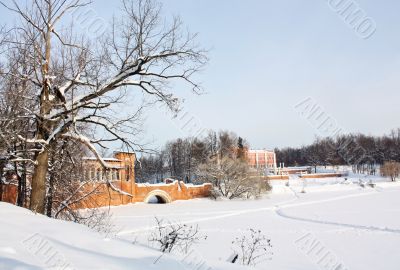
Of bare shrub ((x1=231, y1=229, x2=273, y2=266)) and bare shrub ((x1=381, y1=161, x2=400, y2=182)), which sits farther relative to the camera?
bare shrub ((x1=381, y1=161, x2=400, y2=182))

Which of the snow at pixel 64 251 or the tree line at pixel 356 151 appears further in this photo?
the tree line at pixel 356 151

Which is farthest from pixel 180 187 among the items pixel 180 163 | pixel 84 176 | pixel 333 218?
pixel 84 176

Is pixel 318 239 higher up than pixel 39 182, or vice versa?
pixel 39 182

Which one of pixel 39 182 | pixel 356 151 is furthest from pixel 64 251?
pixel 356 151

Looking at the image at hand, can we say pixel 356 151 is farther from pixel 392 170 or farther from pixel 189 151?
pixel 189 151

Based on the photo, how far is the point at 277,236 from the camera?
19281mm

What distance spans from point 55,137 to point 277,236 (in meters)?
13.4

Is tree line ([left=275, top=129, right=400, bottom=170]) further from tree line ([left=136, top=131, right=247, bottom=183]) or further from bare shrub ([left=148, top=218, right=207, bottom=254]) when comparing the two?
bare shrub ([left=148, top=218, right=207, bottom=254])

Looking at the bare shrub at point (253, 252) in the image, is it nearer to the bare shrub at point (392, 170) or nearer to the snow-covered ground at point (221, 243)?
the snow-covered ground at point (221, 243)

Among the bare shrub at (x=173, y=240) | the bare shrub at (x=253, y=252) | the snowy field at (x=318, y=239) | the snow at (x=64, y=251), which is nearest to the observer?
the snow at (x=64, y=251)

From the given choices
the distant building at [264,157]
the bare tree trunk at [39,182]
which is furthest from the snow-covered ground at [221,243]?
the distant building at [264,157]

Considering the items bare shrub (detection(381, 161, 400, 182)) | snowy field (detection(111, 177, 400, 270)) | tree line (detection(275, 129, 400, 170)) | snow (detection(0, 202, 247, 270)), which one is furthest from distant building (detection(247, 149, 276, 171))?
snow (detection(0, 202, 247, 270))

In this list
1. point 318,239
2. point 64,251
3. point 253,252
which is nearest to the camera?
point 64,251

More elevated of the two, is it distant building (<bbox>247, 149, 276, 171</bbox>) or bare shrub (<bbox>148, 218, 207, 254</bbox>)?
distant building (<bbox>247, 149, 276, 171</bbox>)
